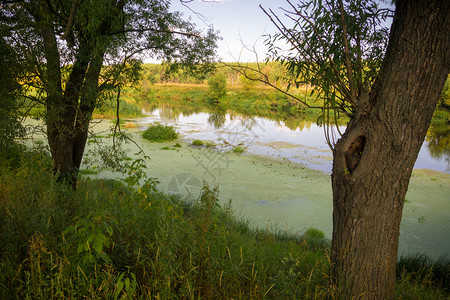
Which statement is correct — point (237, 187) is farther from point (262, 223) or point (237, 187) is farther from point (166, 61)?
point (166, 61)

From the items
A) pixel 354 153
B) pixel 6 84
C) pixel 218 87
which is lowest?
pixel 354 153

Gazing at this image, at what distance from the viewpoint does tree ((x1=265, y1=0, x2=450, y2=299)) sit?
199cm

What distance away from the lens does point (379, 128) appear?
82.0 inches

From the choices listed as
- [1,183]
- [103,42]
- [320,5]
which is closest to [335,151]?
[320,5]

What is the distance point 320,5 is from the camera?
2.17m

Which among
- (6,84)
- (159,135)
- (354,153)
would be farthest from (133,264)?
(159,135)

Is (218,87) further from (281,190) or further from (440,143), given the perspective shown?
(281,190)

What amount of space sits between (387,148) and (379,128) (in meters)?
0.15

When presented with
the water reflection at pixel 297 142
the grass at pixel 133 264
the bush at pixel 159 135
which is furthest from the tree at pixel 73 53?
the bush at pixel 159 135

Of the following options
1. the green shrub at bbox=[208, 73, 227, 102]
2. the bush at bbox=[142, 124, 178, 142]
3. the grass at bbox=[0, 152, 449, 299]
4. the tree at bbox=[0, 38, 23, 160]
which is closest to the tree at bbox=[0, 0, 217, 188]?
the tree at bbox=[0, 38, 23, 160]

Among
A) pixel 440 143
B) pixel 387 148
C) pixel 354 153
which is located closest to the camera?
pixel 387 148

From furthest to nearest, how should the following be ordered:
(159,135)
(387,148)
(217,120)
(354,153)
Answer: (217,120) → (159,135) → (354,153) → (387,148)

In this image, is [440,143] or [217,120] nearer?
[440,143]

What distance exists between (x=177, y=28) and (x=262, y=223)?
4.48 meters
